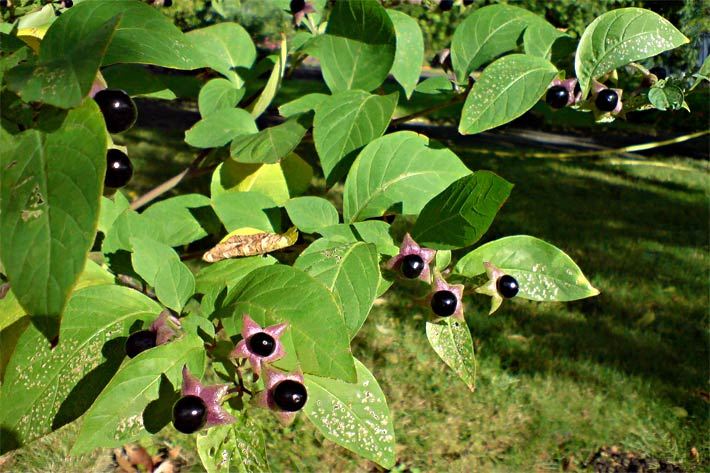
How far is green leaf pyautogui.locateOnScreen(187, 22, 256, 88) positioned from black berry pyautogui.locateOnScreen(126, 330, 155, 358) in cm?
62

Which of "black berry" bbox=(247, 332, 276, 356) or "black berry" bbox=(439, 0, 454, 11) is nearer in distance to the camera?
"black berry" bbox=(247, 332, 276, 356)

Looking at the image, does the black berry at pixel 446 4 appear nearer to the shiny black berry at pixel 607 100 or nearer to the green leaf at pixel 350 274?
the shiny black berry at pixel 607 100

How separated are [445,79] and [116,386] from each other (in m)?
0.83

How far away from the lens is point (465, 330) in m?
0.92

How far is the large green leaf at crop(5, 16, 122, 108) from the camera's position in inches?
22.1

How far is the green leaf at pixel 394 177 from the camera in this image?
995 mm

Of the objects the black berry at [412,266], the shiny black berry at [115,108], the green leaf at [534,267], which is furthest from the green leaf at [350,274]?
the shiny black berry at [115,108]

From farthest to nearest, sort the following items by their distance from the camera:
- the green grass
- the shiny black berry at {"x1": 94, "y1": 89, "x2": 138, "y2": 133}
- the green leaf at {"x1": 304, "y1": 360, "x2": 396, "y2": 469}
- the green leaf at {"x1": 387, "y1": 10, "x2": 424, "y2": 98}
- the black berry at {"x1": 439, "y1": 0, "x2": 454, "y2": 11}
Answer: the green grass < the black berry at {"x1": 439, "y1": 0, "x2": 454, "y2": 11} < the green leaf at {"x1": 387, "y1": 10, "x2": 424, "y2": 98} < the green leaf at {"x1": 304, "y1": 360, "x2": 396, "y2": 469} < the shiny black berry at {"x1": 94, "y1": 89, "x2": 138, "y2": 133}

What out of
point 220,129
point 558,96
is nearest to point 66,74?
point 220,129

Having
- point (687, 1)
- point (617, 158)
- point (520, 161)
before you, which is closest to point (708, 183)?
point (617, 158)

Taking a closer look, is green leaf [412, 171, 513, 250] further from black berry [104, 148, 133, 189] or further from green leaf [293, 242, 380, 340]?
black berry [104, 148, 133, 189]

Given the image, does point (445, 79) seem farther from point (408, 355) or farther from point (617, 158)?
point (617, 158)

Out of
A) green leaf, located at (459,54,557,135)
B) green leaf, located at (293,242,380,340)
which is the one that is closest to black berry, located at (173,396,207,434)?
green leaf, located at (293,242,380,340)

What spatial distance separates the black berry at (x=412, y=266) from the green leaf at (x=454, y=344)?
8 centimetres
